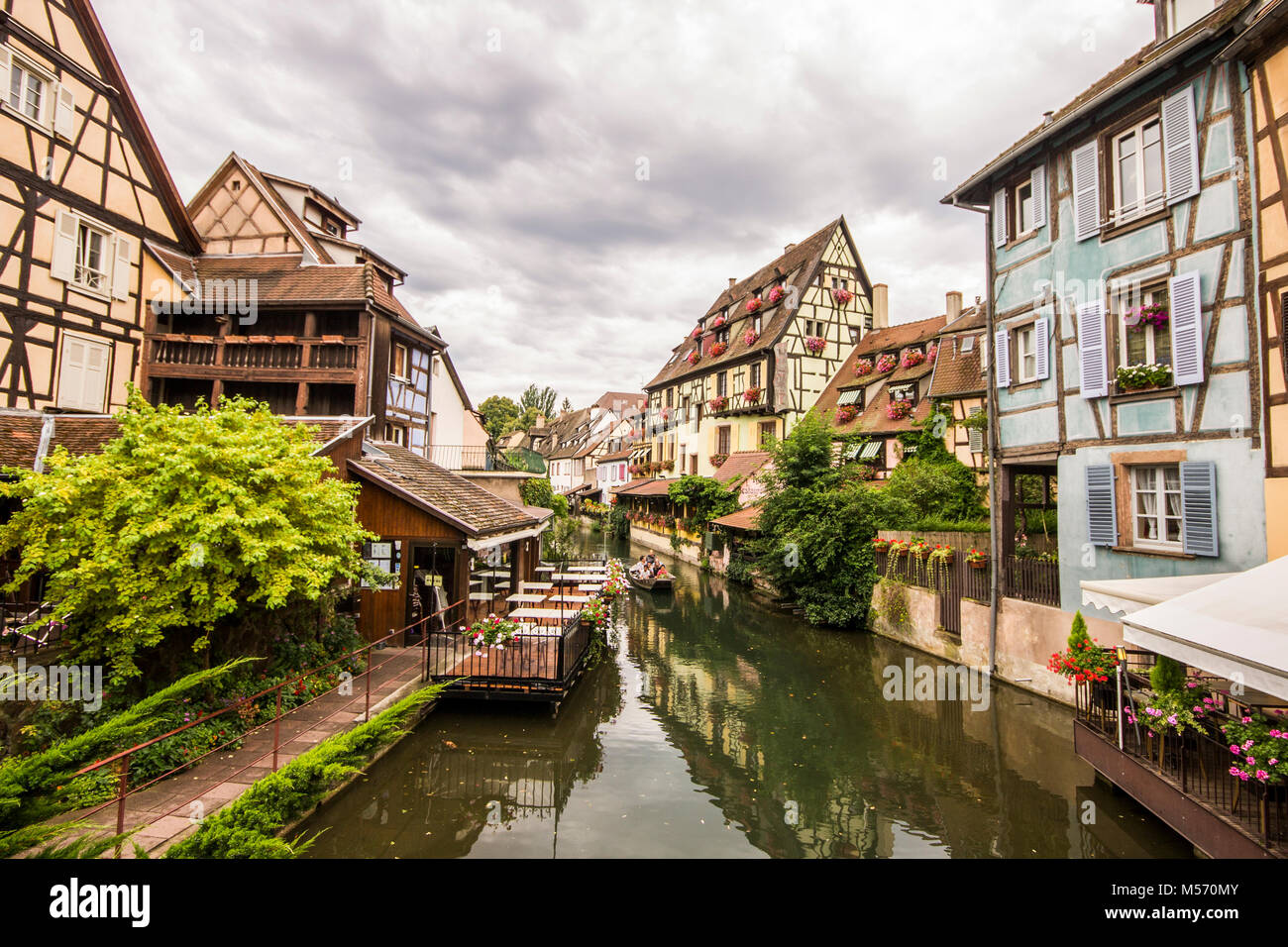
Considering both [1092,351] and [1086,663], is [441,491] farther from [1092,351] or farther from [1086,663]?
[1092,351]

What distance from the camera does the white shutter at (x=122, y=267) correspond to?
52.0 feet

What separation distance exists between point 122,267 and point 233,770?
1481 centimetres

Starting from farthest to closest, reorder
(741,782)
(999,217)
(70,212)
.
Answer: (70,212) < (999,217) < (741,782)

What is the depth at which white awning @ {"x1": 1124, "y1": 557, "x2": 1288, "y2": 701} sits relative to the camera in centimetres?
504

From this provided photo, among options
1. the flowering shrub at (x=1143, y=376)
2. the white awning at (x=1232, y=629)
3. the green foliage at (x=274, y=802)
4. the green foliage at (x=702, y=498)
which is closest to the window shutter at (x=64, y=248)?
the green foliage at (x=274, y=802)

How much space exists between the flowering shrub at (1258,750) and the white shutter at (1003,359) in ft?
28.7

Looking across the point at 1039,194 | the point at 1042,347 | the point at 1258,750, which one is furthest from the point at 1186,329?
the point at 1258,750

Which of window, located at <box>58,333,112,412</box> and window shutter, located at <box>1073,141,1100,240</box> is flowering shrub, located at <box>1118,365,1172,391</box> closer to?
window shutter, located at <box>1073,141,1100,240</box>

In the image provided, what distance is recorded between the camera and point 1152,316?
33.4 feet

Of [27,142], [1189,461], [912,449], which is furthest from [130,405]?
[912,449]

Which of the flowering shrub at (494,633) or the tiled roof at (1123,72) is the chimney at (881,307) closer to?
Result: the tiled roof at (1123,72)

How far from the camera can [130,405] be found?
8703mm

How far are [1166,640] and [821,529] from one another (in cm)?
1268
